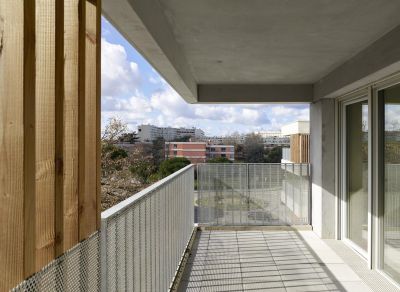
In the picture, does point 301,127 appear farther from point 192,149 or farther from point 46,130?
point 46,130

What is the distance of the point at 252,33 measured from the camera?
3287 millimetres

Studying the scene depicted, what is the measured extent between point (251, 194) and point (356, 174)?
2.01 metres

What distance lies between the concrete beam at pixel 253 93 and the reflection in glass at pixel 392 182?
2.25 metres

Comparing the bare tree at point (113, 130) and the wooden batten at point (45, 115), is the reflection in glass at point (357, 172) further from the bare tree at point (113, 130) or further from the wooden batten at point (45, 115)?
the bare tree at point (113, 130)

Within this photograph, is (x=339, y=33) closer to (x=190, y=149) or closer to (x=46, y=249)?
(x=46, y=249)

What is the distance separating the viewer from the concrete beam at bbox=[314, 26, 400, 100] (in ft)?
10.7

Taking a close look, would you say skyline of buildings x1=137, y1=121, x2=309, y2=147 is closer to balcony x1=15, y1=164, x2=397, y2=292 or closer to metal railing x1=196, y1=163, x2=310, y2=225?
metal railing x1=196, y1=163, x2=310, y2=225

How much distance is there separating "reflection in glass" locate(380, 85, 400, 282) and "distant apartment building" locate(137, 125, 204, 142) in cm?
998

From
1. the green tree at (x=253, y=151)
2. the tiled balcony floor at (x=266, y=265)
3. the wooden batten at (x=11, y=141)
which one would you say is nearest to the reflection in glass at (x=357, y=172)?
the tiled balcony floor at (x=266, y=265)

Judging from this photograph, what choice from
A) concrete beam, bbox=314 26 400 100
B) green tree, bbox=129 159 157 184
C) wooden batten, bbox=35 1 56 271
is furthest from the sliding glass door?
green tree, bbox=129 159 157 184

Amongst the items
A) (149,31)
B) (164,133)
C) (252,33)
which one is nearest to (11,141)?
(149,31)

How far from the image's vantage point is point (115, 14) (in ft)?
6.79

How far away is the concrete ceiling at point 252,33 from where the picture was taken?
254 cm

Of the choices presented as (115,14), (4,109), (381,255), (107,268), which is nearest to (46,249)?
(4,109)
